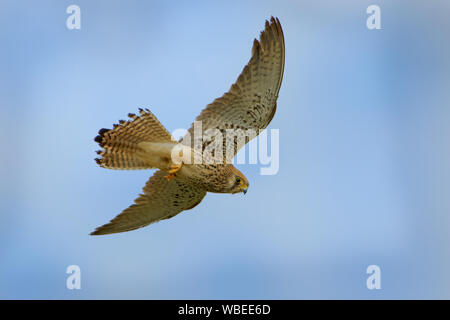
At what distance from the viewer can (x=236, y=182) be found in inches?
444

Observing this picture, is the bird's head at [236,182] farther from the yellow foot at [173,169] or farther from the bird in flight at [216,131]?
the yellow foot at [173,169]

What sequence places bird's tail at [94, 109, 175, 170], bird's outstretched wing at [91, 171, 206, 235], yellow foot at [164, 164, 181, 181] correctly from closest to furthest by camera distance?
bird's tail at [94, 109, 175, 170] → yellow foot at [164, 164, 181, 181] → bird's outstretched wing at [91, 171, 206, 235]

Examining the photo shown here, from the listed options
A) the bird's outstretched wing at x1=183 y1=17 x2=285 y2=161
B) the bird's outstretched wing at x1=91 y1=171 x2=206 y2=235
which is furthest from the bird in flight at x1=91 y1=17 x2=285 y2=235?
the bird's outstretched wing at x1=91 y1=171 x2=206 y2=235

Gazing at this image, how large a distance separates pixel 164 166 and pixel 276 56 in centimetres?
213

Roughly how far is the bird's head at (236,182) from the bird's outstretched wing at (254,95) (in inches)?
14.8

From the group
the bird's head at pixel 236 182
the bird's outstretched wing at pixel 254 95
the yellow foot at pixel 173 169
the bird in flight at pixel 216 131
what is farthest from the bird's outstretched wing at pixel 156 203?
the bird's outstretched wing at pixel 254 95

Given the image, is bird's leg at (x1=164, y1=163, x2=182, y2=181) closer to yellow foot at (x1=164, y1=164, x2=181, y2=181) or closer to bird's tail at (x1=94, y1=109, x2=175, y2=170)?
yellow foot at (x1=164, y1=164, x2=181, y2=181)

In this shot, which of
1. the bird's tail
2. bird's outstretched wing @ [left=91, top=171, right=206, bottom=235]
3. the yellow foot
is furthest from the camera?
bird's outstretched wing @ [left=91, top=171, right=206, bottom=235]

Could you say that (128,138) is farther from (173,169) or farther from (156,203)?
(156,203)

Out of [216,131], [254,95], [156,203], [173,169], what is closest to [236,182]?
[216,131]

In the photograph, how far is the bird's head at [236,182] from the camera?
11211 mm

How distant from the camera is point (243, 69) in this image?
11.1m

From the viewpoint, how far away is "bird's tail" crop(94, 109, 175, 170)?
10938mm
